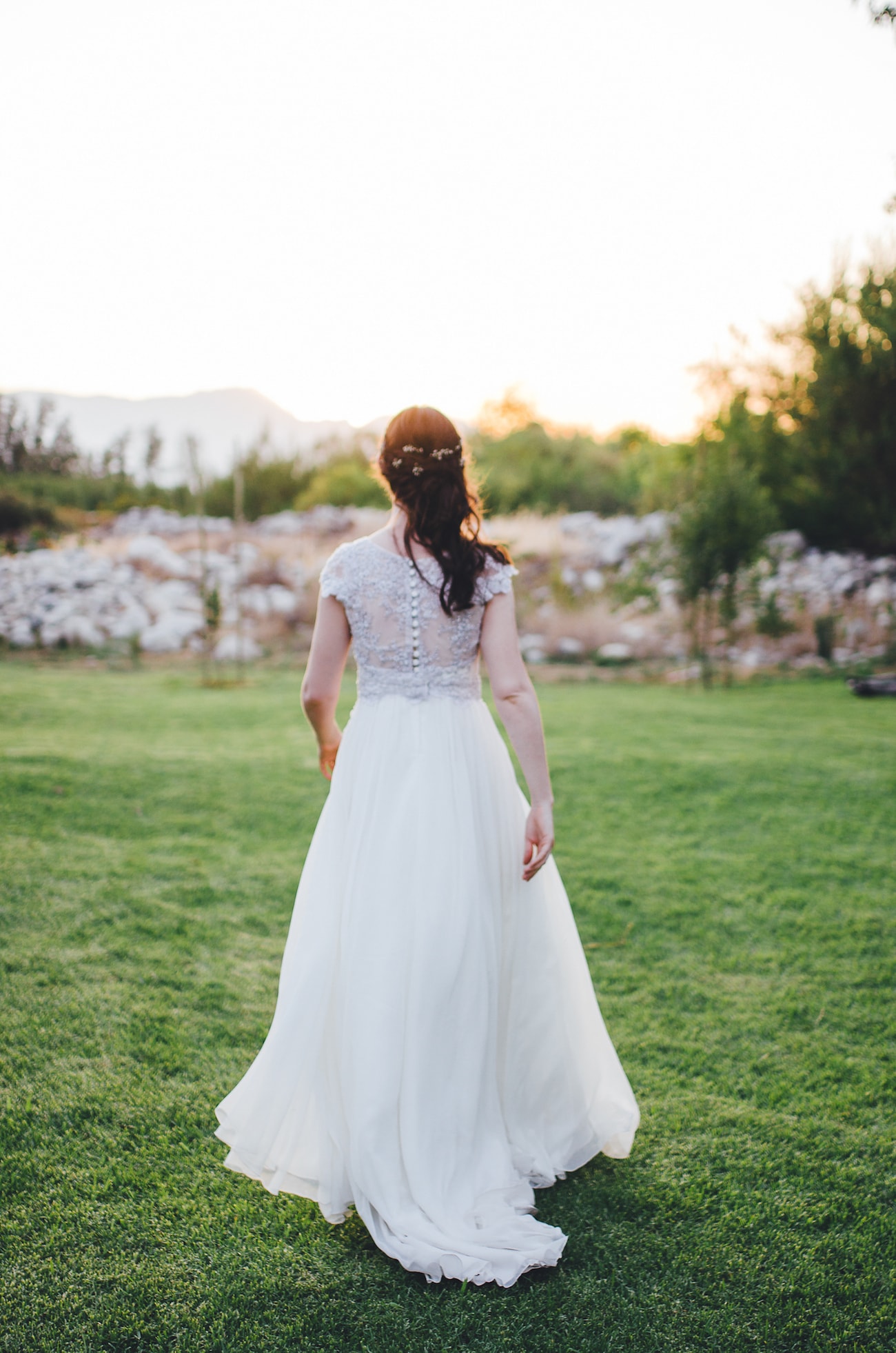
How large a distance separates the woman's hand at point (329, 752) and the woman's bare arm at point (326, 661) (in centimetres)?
9

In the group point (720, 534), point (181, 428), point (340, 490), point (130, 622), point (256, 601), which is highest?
point (181, 428)

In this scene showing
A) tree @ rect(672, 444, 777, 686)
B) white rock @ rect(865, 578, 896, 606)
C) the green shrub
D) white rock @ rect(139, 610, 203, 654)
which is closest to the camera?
tree @ rect(672, 444, 777, 686)

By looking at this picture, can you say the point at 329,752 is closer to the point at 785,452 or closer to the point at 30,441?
the point at 30,441

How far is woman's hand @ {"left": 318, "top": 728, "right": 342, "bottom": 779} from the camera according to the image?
2.42 m

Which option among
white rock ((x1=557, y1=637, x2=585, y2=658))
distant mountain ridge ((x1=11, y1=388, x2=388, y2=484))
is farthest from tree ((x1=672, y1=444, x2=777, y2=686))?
distant mountain ridge ((x1=11, y1=388, x2=388, y2=484))

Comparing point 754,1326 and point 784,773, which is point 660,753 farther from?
point 754,1326

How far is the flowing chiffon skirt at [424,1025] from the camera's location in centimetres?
200

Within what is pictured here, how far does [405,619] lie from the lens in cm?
217

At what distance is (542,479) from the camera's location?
23.3 m

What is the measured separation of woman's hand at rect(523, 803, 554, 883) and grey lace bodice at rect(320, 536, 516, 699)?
1.16ft

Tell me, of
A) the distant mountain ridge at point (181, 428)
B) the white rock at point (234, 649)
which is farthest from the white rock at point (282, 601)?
the distant mountain ridge at point (181, 428)

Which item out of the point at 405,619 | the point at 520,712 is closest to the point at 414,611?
the point at 405,619

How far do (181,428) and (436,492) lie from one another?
20.1 m

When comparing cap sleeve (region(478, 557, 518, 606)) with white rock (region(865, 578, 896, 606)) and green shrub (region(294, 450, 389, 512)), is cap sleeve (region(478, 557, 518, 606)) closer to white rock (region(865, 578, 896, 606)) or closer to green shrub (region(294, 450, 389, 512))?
white rock (region(865, 578, 896, 606))
